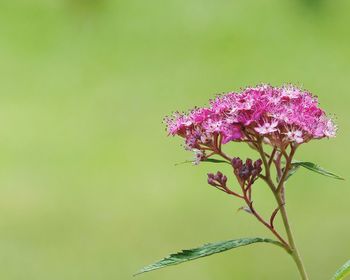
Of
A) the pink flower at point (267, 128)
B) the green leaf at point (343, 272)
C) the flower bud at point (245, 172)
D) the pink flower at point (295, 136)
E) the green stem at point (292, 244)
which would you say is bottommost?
the green leaf at point (343, 272)

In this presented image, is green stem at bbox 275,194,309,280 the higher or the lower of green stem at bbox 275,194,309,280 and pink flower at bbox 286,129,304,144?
the lower

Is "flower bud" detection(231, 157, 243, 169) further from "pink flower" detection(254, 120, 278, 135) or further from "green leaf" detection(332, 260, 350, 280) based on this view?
"green leaf" detection(332, 260, 350, 280)

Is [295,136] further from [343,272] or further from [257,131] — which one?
[343,272]

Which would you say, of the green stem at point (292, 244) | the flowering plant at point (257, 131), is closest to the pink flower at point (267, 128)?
the flowering plant at point (257, 131)

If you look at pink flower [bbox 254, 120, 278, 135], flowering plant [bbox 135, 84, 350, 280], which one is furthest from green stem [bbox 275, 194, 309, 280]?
pink flower [bbox 254, 120, 278, 135]

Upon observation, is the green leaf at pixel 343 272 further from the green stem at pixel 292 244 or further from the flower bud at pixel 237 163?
the flower bud at pixel 237 163

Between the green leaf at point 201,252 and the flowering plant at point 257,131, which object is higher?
the flowering plant at point 257,131

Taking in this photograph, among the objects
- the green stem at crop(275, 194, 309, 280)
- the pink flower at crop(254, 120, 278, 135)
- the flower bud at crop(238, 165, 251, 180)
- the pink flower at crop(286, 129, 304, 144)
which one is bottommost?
the green stem at crop(275, 194, 309, 280)

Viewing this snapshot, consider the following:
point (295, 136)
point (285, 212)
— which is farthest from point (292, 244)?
point (295, 136)

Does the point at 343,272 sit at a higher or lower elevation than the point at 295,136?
lower
